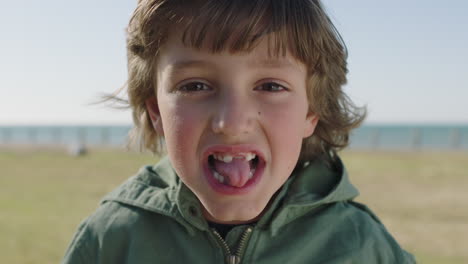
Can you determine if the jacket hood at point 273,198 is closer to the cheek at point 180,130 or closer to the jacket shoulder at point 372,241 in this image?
the jacket shoulder at point 372,241

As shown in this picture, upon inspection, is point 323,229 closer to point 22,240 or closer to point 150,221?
point 150,221

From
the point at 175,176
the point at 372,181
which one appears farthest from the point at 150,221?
the point at 372,181

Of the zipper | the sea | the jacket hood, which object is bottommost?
the sea

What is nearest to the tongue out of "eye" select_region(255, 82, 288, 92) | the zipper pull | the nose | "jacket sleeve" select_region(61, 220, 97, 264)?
the nose

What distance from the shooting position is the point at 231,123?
1.64m

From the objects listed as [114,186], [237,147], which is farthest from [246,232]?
[114,186]

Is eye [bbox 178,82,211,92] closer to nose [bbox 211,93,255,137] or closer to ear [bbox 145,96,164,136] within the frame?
nose [bbox 211,93,255,137]

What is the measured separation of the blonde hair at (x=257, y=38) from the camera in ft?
5.64

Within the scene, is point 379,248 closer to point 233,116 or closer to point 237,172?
point 237,172

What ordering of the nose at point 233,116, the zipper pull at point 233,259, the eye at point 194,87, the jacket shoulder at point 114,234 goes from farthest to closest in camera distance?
the jacket shoulder at point 114,234, the zipper pull at point 233,259, the eye at point 194,87, the nose at point 233,116

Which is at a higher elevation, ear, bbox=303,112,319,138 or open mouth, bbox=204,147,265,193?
ear, bbox=303,112,319,138

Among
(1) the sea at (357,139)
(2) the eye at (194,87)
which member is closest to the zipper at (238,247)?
(2) the eye at (194,87)

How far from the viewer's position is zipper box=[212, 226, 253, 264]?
1941 millimetres

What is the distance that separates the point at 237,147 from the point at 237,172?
0.29 ft
